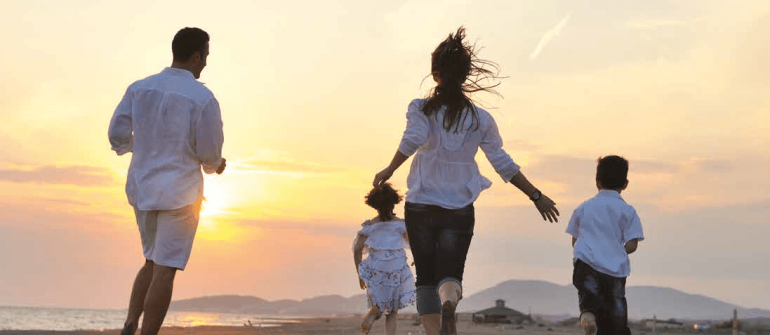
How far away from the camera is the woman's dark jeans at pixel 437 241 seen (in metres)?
6.35

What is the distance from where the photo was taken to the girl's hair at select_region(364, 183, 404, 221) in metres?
11.8

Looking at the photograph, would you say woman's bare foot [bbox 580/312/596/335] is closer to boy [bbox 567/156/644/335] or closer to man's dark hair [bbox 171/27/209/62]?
boy [bbox 567/156/644/335]

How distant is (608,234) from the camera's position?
25.4 ft

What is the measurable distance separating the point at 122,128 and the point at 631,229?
4.08m

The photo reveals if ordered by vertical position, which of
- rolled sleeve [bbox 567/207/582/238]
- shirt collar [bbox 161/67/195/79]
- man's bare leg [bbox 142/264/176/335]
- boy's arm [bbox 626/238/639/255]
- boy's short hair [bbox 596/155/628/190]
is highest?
shirt collar [bbox 161/67/195/79]

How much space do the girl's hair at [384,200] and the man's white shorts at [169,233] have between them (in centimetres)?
554

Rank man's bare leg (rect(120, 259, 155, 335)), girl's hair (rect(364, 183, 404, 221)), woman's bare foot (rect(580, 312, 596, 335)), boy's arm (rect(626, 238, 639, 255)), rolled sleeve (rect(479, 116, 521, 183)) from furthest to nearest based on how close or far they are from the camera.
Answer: girl's hair (rect(364, 183, 404, 221)) → boy's arm (rect(626, 238, 639, 255)) → woman's bare foot (rect(580, 312, 596, 335)) → rolled sleeve (rect(479, 116, 521, 183)) → man's bare leg (rect(120, 259, 155, 335))

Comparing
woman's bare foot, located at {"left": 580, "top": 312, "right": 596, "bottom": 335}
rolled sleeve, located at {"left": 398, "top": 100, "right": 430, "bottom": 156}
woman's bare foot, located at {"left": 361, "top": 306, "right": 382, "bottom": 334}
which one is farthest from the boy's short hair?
woman's bare foot, located at {"left": 361, "top": 306, "right": 382, "bottom": 334}

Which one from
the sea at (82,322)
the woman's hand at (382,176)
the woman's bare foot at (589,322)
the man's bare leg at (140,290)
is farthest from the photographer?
the sea at (82,322)

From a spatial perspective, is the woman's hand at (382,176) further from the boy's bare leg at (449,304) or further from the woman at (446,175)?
the boy's bare leg at (449,304)

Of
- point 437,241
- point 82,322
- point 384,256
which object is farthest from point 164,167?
point 82,322

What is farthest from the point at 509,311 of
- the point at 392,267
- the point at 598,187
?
the point at 598,187

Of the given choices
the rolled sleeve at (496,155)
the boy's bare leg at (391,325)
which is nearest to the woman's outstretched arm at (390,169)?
the rolled sleeve at (496,155)

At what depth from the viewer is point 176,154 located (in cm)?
623
